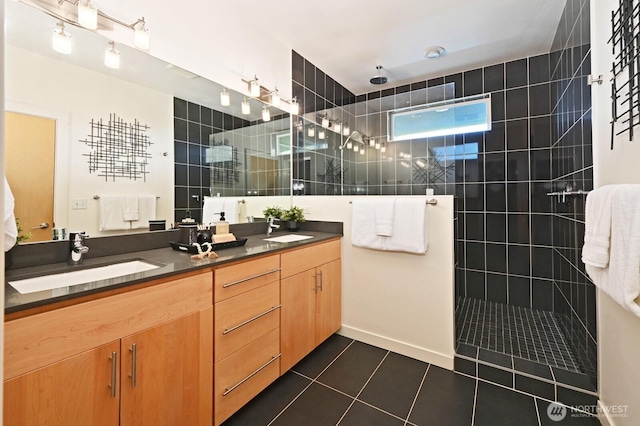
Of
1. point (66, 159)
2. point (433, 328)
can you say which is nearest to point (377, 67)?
point (433, 328)

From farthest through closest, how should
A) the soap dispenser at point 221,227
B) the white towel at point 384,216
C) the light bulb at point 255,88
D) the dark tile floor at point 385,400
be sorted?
1. the light bulb at point 255,88
2. the white towel at point 384,216
3. the soap dispenser at point 221,227
4. the dark tile floor at point 385,400

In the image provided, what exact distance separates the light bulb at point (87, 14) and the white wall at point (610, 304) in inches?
95.5

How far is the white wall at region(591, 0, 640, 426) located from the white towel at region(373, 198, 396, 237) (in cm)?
113

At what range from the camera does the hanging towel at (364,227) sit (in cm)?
221

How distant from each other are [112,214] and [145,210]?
0.56 ft

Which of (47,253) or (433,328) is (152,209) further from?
(433,328)

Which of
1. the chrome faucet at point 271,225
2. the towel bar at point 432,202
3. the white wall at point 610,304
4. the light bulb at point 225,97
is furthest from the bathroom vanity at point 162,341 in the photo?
the white wall at point 610,304

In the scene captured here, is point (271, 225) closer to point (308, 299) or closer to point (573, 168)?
point (308, 299)

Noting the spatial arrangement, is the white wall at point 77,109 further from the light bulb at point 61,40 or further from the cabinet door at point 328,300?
the cabinet door at point 328,300

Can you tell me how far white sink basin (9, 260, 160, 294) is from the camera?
→ 3.72ft

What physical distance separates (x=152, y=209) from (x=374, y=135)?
2589 millimetres

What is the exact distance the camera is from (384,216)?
2156 mm

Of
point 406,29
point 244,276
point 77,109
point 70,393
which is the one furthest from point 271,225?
point 406,29

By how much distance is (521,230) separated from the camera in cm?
301
